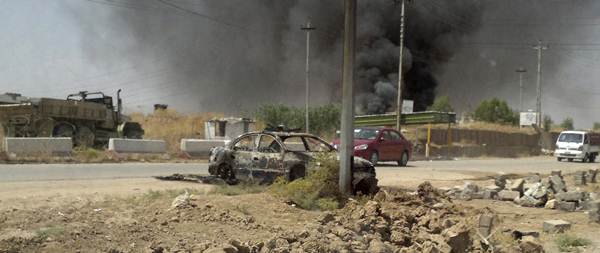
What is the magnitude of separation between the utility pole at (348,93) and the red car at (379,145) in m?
10.9

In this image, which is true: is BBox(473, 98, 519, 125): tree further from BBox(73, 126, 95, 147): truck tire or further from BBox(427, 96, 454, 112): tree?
BBox(73, 126, 95, 147): truck tire

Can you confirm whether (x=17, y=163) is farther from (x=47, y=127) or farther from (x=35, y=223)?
(x=35, y=223)

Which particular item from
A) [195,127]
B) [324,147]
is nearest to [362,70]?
[195,127]

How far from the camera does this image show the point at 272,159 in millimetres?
12281

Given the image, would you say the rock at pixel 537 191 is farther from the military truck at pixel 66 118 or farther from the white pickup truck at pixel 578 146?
the white pickup truck at pixel 578 146

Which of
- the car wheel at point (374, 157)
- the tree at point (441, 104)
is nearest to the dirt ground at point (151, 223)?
the car wheel at point (374, 157)

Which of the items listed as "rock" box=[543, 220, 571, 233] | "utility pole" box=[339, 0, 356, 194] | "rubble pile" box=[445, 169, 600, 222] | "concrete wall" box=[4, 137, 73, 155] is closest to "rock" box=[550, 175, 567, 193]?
"rubble pile" box=[445, 169, 600, 222]

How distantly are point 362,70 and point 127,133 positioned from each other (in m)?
29.8

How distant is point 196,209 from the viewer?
25.2 feet

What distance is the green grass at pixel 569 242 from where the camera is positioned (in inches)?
353

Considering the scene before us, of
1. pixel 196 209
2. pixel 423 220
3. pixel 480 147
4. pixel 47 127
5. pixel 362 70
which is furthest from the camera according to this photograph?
pixel 362 70

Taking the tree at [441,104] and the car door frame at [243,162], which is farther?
the tree at [441,104]

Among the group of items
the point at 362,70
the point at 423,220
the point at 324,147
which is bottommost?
A: the point at 423,220

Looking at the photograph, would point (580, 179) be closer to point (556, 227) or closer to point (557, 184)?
point (557, 184)
